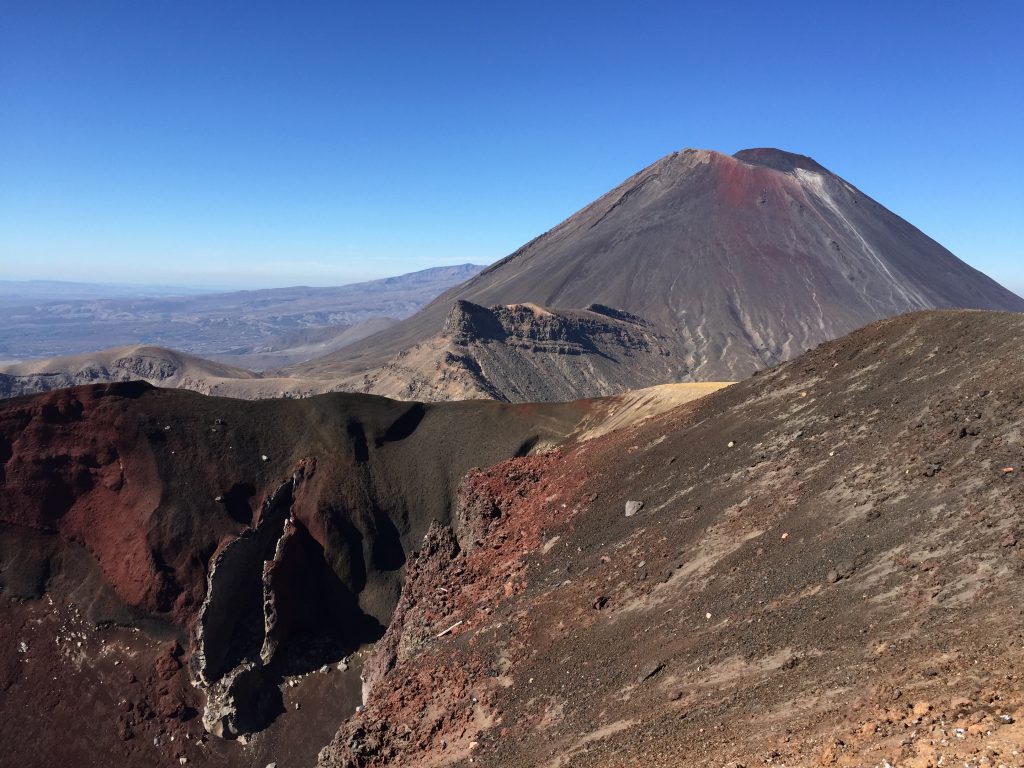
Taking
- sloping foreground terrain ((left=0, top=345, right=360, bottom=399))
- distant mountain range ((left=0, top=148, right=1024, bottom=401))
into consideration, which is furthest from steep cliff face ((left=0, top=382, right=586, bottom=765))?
sloping foreground terrain ((left=0, top=345, right=360, bottom=399))

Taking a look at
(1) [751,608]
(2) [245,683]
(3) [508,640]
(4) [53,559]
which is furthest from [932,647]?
(4) [53,559]

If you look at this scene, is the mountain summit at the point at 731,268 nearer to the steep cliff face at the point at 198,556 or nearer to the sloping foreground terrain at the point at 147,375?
the sloping foreground terrain at the point at 147,375

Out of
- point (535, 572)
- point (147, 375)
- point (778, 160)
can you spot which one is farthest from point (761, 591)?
point (778, 160)

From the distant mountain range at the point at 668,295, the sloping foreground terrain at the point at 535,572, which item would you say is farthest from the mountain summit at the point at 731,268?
the sloping foreground terrain at the point at 535,572

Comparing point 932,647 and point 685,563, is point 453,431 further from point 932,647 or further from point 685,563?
point 932,647

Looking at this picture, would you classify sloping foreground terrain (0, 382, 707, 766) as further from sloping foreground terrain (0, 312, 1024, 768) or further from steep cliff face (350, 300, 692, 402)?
steep cliff face (350, 300, 692, 402)

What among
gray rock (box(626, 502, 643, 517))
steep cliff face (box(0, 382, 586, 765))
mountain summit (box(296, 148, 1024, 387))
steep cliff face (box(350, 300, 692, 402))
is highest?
mountain summit (box(296, 148, 1024, 387))

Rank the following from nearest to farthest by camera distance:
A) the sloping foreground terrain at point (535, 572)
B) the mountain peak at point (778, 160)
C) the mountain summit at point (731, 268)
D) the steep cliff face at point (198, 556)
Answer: the sloping foreground terrain at point (535, 572), the steep cliff face at point (198, 556), the mountain summit at point (731, 268), the mountain peak at point (778, 160)
